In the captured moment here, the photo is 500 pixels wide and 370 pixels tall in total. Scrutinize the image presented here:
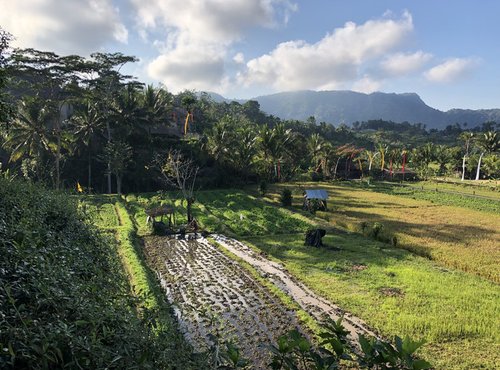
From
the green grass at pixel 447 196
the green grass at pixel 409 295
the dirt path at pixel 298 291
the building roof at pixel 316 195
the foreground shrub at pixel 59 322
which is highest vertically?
the foreground shrub at pixel 59 322

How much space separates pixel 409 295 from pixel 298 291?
3599mm

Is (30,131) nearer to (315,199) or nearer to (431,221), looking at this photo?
(315,199)

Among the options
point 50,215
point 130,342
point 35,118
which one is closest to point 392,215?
point 50,215

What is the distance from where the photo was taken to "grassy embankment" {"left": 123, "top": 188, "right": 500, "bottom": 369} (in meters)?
9.13

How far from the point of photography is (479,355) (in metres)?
8.50

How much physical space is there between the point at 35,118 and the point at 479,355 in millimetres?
33988

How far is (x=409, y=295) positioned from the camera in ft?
39.1

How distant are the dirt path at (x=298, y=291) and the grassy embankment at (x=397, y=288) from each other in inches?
13.2

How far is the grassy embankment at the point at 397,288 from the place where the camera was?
913cm

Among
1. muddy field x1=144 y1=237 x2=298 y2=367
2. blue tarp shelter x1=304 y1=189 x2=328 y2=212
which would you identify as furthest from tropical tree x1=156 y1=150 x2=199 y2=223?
blue tarp shelter x1=304 y1=189 x2=328 y2=212

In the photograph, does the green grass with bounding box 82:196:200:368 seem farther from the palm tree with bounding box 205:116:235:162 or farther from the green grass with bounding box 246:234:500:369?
the palm tree with bounding box 205:116:235:162

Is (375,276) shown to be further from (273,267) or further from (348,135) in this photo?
(348,135)

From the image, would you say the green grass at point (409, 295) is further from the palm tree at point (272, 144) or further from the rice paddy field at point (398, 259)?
the palm tree at point (272, 144)

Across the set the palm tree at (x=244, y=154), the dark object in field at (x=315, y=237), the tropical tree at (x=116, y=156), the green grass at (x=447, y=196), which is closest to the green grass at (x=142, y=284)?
the tropical tree at (x=116, y=156)
